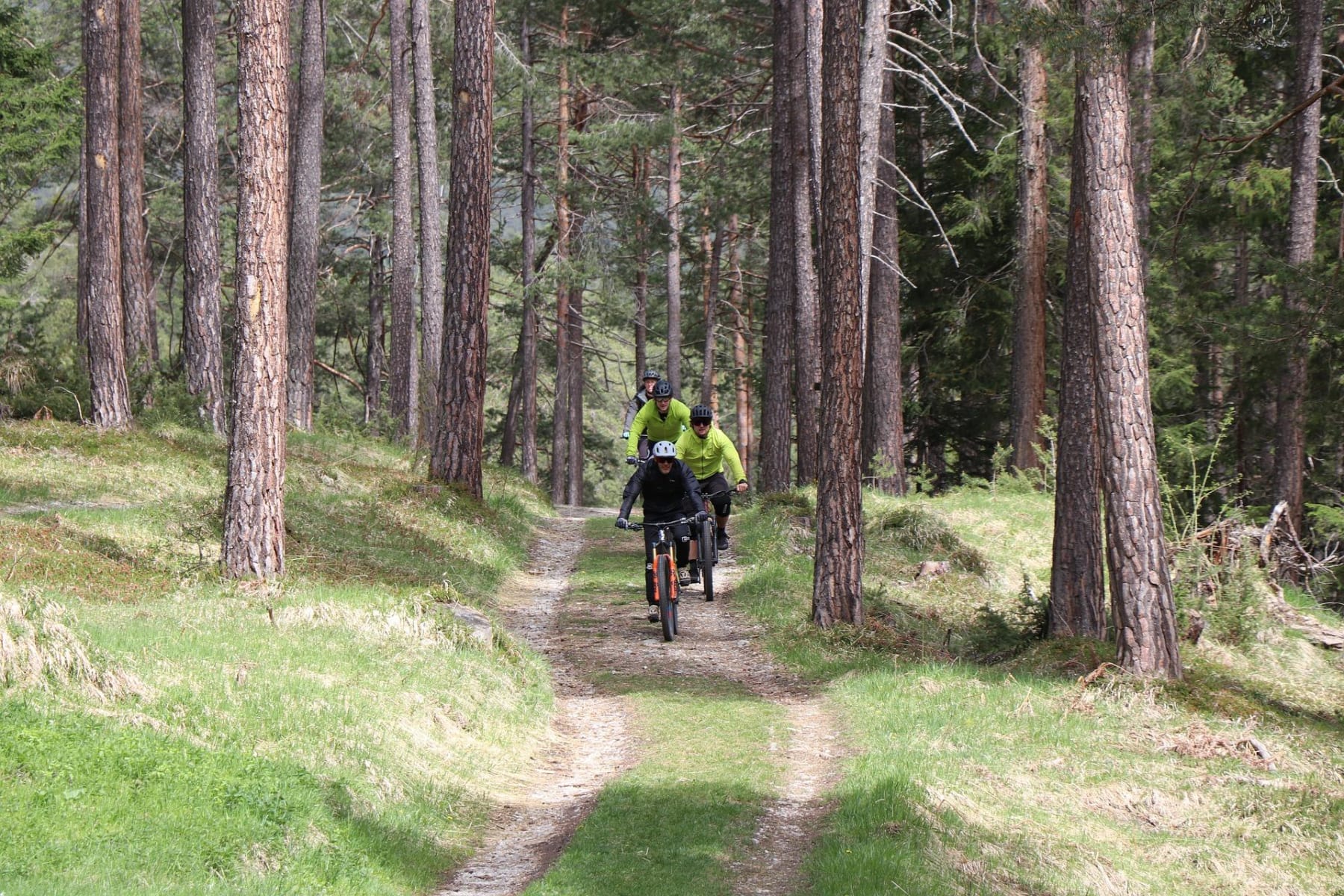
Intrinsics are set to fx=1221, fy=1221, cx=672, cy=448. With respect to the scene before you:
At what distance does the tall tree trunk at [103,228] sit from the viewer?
712 inches

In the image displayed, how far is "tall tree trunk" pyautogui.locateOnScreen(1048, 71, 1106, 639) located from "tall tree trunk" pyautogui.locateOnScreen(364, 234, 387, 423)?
29766 mm

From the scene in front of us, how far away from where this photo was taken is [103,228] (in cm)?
1828

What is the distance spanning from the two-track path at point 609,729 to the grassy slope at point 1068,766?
29 cm

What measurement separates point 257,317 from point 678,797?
19.5 feet

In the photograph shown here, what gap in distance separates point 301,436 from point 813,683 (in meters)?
14.4

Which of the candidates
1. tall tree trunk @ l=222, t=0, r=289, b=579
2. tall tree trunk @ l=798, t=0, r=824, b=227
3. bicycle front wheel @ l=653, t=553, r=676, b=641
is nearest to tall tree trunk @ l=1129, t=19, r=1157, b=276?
tall tree trunk @ l=798, t=0, r=824, b=227

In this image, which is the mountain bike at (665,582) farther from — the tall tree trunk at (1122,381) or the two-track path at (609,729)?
the tall tree trunk at (1122,381)

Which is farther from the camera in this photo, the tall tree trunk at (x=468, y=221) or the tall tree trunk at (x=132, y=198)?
the tall tree trunk at (x=132, y=198)

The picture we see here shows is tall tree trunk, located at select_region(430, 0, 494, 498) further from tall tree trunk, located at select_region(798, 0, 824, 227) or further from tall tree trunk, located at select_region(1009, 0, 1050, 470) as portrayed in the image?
tall tree trunk, located at select_region(1009, 0, 1050, 470)

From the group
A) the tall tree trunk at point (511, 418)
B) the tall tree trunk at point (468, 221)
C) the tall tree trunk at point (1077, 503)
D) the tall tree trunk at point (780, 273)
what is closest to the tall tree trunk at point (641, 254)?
the tall tree trunk at point (511, 418)

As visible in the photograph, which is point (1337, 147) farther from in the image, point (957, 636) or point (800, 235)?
point (957, 636)

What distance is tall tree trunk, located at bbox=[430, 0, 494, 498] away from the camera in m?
18.4

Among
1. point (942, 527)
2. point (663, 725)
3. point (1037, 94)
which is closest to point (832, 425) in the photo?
point (663, 725)

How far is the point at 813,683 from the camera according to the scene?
36.8 feet
